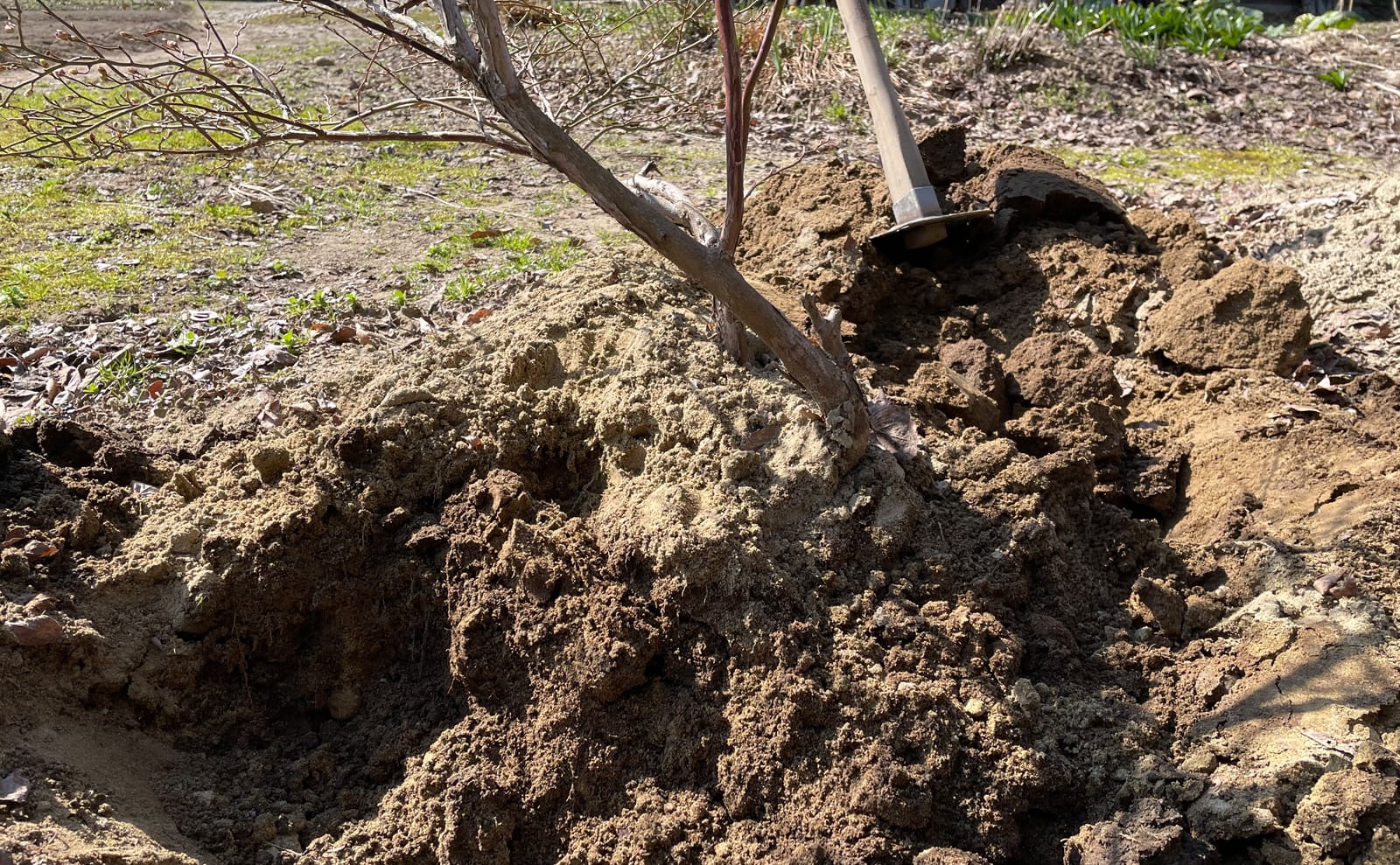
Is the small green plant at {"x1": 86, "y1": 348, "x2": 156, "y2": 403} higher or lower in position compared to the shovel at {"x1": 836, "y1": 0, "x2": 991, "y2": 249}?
lower

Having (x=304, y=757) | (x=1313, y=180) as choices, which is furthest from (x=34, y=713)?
(x=1313, y=180)

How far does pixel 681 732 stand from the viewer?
8.13 ft

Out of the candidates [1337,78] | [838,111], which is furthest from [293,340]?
[1337,78]

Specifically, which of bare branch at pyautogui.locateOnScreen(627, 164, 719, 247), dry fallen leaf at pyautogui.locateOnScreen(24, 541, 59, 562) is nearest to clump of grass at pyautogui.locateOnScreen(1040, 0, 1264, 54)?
bare branch at pyautogui.locateOnScreen(627, 164, 719, 247)

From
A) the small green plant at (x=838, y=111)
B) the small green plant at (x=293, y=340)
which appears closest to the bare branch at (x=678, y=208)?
the small green plant at (x=293, y=340)

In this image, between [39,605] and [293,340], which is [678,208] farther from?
[39,605]

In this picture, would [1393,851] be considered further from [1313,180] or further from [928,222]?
[1313,180]

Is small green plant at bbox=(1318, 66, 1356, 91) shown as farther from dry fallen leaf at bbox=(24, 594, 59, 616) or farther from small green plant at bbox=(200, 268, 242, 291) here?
dry fallen leaf at bbox=(24, 594, 59, 616)

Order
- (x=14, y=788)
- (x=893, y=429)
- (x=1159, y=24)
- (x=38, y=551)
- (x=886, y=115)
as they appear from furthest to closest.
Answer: (x=1159, y=24) < (x=886, y=115) < (x=893, y=429) < (x=38, y=551) < (x=14, y=788)

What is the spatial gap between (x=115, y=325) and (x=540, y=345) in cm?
214

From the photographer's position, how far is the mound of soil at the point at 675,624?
7.61 feet

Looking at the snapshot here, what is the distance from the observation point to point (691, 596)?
102 inches

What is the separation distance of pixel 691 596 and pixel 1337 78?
8.03 meters

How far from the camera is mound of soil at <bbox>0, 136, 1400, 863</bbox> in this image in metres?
2.32
